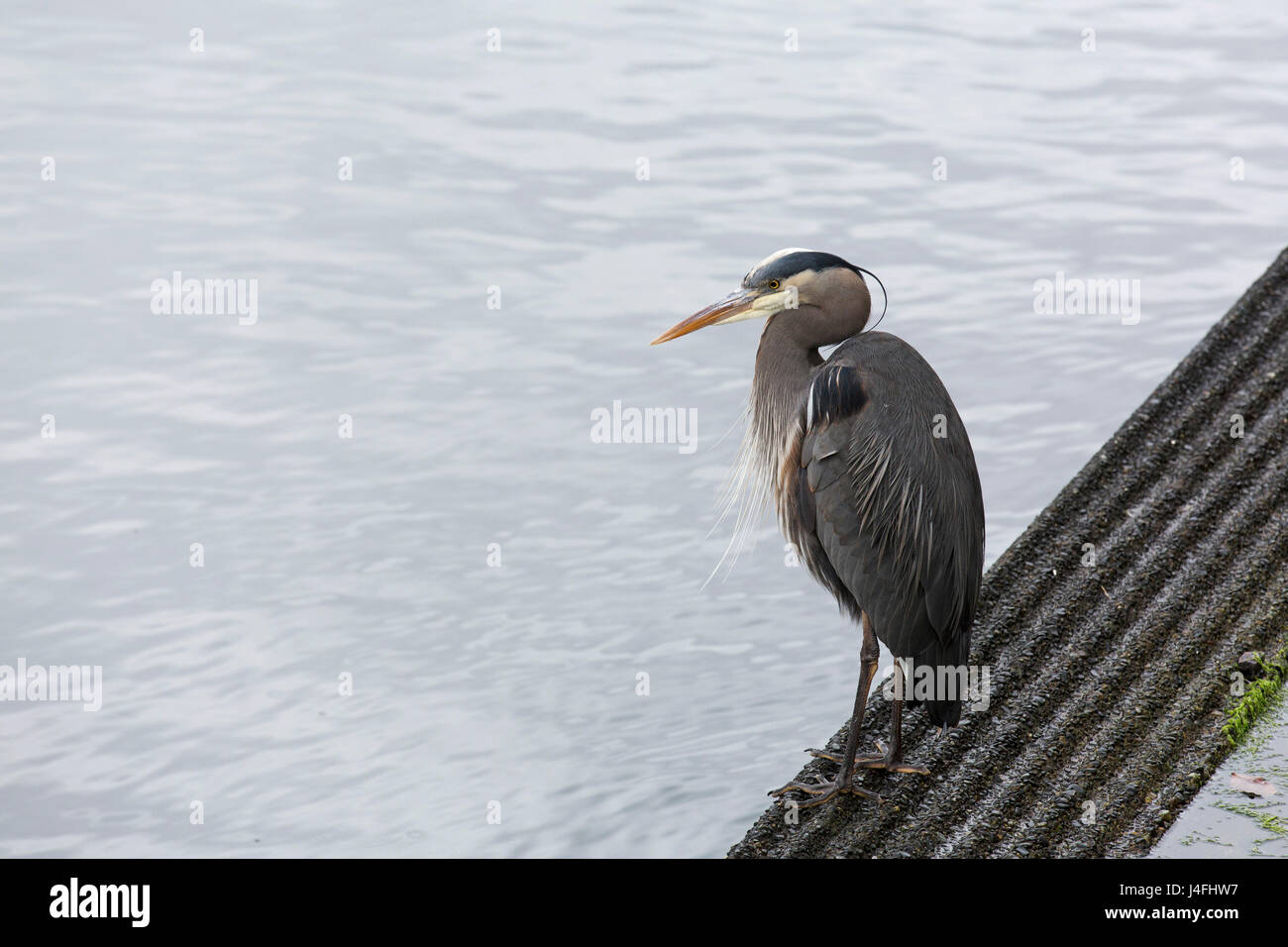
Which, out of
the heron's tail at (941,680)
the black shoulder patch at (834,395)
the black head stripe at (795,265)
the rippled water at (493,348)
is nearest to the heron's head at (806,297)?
the black head stripe at (795,265)

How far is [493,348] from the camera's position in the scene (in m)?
7.77

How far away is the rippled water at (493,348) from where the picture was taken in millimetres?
5297

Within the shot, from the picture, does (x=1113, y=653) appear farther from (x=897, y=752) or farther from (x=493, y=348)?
(x=493, y=348)

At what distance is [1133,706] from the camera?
14.6ft

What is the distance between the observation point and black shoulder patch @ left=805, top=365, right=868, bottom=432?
4051 mm

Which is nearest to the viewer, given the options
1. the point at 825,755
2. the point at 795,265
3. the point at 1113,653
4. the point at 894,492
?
the point at 894,492

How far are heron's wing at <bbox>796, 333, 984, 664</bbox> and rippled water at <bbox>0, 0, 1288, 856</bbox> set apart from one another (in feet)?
3.93

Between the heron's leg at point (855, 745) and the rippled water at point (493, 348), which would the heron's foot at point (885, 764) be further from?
the rippled water at point (493, 348)

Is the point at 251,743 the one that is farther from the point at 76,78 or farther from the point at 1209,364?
the point at 76,78

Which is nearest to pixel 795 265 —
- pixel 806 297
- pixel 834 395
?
pixel 806 297

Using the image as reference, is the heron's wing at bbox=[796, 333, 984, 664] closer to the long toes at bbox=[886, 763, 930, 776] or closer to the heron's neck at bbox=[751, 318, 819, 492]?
the heron's neck at bbox=[751, 318, 819, 492]

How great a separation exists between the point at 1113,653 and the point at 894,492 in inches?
46.7

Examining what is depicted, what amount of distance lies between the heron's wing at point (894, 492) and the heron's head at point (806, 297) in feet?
0.30

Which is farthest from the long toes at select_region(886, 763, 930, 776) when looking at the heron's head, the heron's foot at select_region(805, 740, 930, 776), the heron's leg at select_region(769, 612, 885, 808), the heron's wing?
the heron's head
